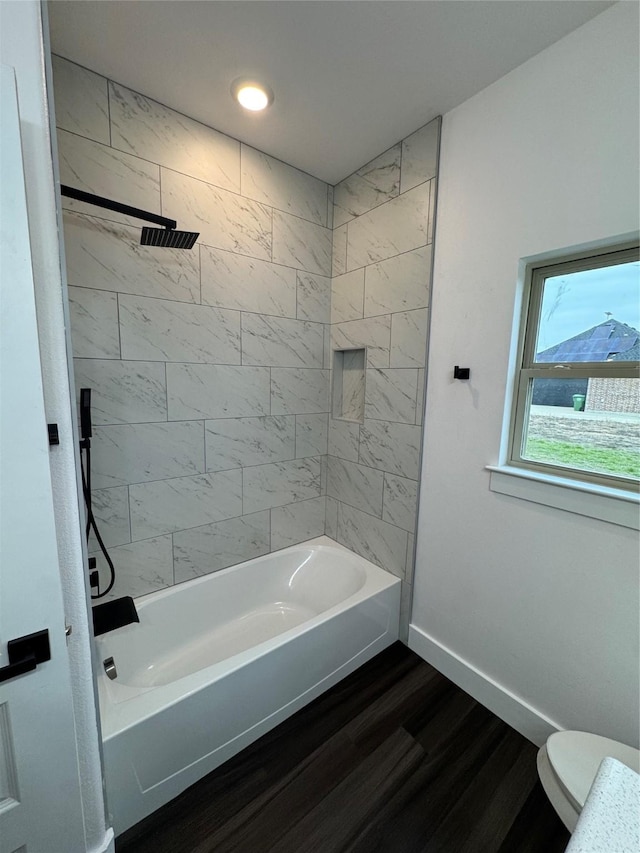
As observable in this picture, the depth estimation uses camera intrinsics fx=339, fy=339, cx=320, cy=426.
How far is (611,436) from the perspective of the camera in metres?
1.39

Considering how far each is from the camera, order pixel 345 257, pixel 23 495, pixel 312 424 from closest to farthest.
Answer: pixel 23 495
pixel 345 257
pixel 312 424

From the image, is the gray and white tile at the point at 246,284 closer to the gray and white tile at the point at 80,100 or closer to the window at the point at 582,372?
the gray and white tile at the point at 80,100

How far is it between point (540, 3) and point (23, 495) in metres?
2.31

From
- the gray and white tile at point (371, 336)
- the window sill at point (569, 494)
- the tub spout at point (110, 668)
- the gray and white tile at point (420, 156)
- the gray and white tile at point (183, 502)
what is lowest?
the tub spout at point (110, 668)

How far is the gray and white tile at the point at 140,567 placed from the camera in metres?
1.85

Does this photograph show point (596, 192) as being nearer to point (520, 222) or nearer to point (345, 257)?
point (520, 222)

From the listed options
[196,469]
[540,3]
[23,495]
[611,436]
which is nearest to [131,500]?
[196,469]

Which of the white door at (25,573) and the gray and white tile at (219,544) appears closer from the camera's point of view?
the white door at (25,573)

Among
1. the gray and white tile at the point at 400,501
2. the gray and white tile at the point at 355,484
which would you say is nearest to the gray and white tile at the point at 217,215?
the gray and white tile at the point at 355,484

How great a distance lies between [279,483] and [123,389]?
3.79 feet

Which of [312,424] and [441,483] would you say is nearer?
[441,483]

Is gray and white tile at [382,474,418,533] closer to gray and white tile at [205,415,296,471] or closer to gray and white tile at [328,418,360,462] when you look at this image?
gray and white tile at [328,418,360,462]

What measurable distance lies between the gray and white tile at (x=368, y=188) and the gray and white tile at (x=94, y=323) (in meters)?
1.62

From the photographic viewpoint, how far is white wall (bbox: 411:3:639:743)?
50.7 inches
